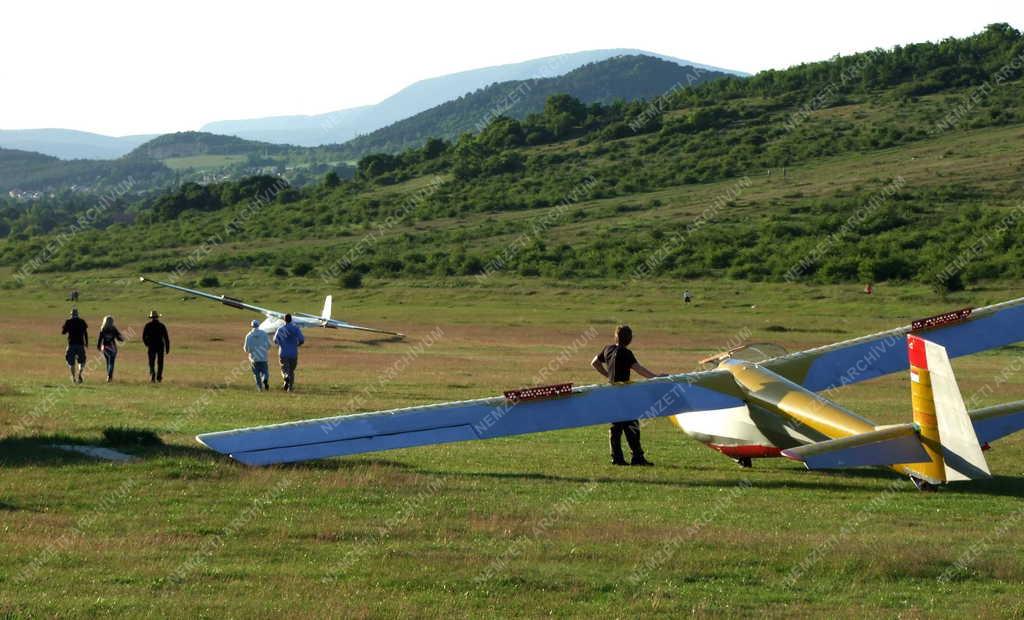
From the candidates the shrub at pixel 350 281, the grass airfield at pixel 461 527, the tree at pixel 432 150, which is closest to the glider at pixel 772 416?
the grass airfield at pixel 461 527

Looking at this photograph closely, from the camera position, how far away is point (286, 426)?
13852mm

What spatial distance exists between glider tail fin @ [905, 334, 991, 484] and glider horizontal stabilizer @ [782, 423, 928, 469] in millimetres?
144

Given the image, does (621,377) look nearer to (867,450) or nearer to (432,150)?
(867,450)

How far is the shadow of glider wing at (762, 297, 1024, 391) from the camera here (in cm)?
1636

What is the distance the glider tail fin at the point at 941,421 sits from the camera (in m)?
12.0

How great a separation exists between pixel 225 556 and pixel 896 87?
125 metres

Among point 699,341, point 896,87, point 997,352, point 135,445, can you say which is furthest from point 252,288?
point 896,87

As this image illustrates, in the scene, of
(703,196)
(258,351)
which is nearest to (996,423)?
(258,351)

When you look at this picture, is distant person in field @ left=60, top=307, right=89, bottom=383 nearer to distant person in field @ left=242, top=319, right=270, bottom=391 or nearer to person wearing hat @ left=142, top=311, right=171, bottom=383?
person wearing hat @ left=142, top=311, right=171, bottom=383

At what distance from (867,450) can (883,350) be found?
443 cm

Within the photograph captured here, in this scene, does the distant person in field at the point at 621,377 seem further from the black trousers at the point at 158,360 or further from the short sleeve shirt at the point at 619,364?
the black trousers at the point at 158,360

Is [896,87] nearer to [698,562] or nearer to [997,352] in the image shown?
[997,352]

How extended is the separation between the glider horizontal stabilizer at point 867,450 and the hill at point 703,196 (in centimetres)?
4251

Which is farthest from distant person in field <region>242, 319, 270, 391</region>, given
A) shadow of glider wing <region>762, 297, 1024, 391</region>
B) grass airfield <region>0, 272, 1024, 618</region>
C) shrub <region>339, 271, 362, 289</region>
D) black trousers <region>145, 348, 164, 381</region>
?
shrub <region>339, 271, 362, 289</region>
